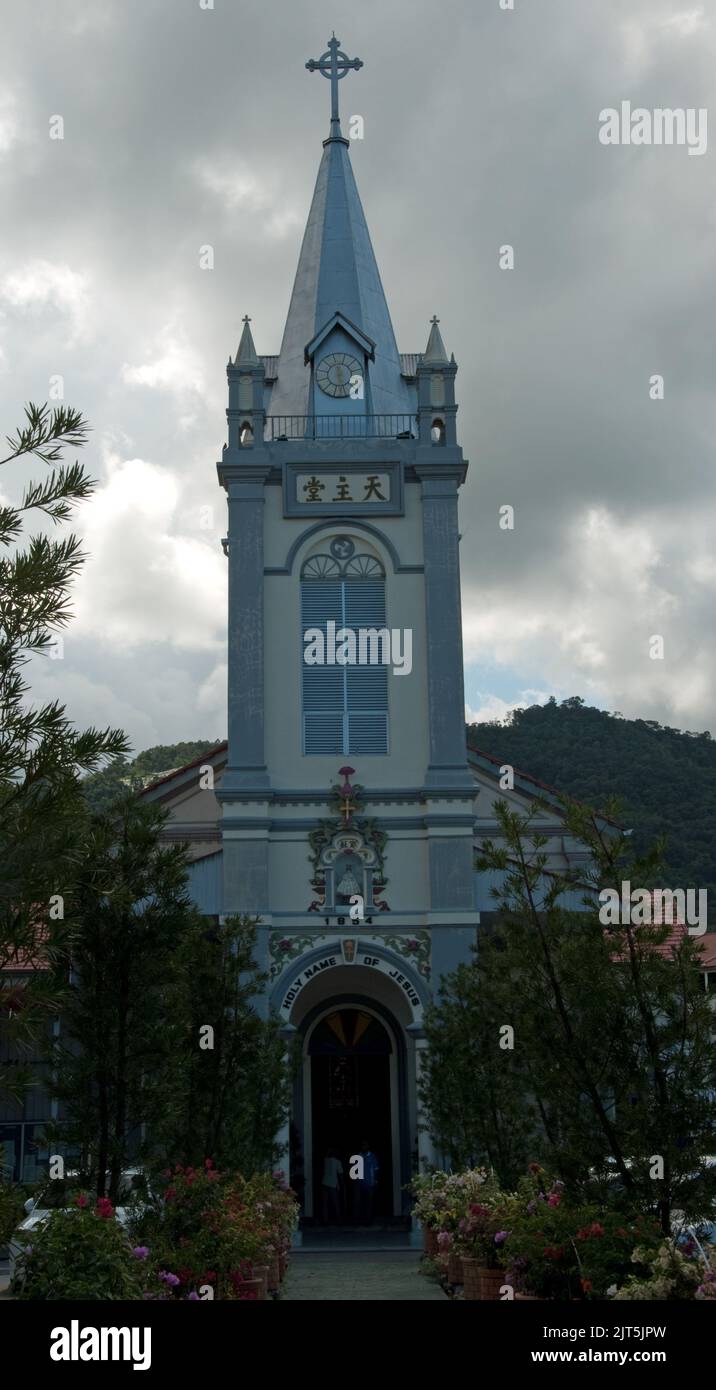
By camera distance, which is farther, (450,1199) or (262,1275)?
(450,1199)

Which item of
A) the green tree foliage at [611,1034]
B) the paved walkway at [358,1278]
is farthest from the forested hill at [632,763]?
the green tree foliage at [611,1034]

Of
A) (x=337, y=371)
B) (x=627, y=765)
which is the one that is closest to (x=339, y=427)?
(x=337, y=371)

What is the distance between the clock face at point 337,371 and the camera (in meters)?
32.0

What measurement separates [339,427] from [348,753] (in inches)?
291

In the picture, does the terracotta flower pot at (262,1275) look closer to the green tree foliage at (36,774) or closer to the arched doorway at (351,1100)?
the green tree foliage at (36,774)

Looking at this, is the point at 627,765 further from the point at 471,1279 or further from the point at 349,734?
the point at 471,1279

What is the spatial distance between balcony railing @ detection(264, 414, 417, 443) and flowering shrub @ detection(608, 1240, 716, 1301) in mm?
22745

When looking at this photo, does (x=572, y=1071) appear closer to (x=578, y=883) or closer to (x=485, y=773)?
(x=578, y=883)

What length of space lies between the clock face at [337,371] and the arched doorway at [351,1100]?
13.5 m

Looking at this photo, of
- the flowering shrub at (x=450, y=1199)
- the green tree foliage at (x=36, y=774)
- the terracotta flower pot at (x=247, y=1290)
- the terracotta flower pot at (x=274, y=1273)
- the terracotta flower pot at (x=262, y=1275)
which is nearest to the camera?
the green tree foliage at (x=36, y=774)

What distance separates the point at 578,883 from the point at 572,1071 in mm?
1877

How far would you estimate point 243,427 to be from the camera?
30719 mm

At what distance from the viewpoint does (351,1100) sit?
29.7 meters

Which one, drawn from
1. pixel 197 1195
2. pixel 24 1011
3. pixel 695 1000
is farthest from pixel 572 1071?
pixel 24 1011
